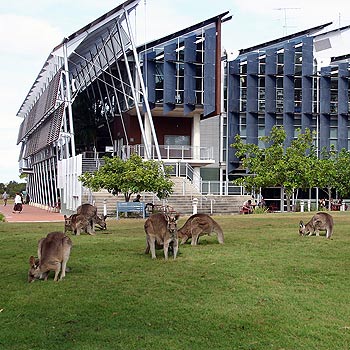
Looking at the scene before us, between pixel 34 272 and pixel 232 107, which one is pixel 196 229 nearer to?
pixel 34 272

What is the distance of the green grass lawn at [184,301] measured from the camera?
7605mm

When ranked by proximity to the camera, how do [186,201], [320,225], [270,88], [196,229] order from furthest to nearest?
[270,88] → [186,201] → [320,225] → [196,229]

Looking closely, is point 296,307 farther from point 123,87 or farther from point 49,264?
point 123,87

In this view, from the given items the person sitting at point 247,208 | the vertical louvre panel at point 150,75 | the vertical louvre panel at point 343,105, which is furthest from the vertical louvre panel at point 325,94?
the person sitting at point 247,208

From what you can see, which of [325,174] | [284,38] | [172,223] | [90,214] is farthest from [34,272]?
[284,38]

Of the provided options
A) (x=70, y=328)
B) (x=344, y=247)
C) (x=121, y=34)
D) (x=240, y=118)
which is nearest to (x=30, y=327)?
(x=70, y=328)

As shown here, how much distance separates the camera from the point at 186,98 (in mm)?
51344

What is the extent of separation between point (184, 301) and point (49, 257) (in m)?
2.77

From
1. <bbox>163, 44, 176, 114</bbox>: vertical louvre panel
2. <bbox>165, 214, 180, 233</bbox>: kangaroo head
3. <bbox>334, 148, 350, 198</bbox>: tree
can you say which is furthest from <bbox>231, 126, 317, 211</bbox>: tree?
<bbox>165, 214, 180, 233</bbox>: kangaroo head

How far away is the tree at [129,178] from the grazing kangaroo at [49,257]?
2283 centimetres

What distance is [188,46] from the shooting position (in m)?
51.2

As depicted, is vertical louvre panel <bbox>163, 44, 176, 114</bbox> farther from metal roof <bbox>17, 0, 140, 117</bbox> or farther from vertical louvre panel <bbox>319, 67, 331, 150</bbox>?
vertical louvre panel <bbox>319, 67, 331, 150</bbox>

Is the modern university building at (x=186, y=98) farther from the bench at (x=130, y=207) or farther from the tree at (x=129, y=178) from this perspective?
the bench at (x=130, y=207)

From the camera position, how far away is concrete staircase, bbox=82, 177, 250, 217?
3812 centimetres
